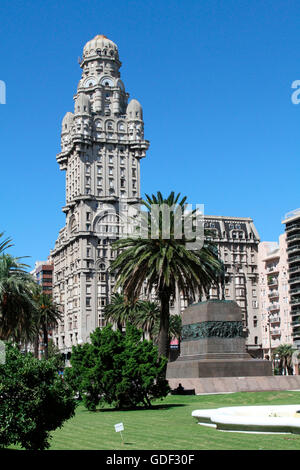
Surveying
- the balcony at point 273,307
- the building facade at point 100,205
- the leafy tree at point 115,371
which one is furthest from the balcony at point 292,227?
the leafy tree at point 115,371

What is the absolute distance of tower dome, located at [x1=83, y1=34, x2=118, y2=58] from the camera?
134 meters

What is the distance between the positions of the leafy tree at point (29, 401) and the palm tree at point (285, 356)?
333 feet

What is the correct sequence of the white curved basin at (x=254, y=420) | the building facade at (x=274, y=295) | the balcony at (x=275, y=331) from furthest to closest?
the balcony at (x=275, y=331)
the building facade at (x=274, y=295)
the white curved basin at (x=254, y=420)

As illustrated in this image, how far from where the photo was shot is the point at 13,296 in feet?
149

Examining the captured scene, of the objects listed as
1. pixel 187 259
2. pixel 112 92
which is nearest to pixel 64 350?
pixel 112 92

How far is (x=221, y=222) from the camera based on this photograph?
458 feet

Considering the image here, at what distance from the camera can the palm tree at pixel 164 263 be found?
45.4 m

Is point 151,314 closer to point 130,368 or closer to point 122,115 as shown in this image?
point 122,115

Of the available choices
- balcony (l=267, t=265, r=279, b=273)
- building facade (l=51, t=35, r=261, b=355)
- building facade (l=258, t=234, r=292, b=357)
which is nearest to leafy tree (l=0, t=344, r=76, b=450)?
building facade (l=51, t=35, r=261, b=355)

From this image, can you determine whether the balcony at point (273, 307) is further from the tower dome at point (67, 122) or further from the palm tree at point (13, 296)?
the palm tree at point (13, 296)

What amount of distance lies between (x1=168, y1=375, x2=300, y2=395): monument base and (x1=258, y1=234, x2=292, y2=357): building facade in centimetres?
8321

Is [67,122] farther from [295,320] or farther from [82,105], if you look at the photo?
[295,320]

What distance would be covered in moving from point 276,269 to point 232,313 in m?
89.7

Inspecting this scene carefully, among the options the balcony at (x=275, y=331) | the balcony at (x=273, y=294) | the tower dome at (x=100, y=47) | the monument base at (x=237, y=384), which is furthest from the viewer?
the tower dome at (x=100, y=47)
